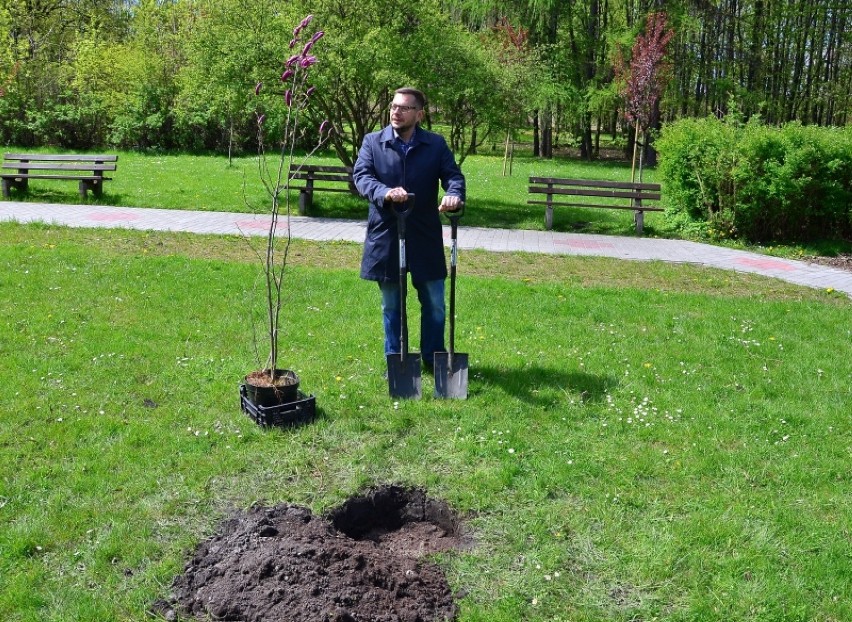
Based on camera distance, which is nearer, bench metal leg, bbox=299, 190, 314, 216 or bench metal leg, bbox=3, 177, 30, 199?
bench metal leg, bbox=299, 190, 314, 216

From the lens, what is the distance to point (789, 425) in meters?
5.04

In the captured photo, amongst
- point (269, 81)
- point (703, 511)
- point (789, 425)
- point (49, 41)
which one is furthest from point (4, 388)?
point (49, 41)

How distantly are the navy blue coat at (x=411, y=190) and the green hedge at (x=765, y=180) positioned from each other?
7974 millimetres

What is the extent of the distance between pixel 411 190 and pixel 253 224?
7890 mm

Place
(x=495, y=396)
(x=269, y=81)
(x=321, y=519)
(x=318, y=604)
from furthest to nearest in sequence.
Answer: (x=269, y=81), (x=495, y=396), (x=321, y=519), (x=318, y=604)

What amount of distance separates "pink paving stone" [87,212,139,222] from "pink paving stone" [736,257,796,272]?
940cm

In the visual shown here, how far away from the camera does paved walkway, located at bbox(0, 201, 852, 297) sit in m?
10.6

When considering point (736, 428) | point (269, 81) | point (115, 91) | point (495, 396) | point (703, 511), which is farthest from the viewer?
point (115, 91)

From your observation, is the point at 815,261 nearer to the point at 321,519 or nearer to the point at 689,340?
the point at 689,340

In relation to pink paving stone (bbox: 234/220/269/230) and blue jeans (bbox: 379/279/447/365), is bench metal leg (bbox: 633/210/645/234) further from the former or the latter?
blue jeans (bbox: 379/279/447/365)

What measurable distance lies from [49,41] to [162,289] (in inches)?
1082

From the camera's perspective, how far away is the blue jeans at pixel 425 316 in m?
5.51

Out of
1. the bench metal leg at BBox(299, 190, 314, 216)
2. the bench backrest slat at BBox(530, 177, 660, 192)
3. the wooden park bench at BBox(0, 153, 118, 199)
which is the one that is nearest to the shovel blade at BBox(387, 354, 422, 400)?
the bench backrest slat at BBox(530, 177, 660, 192)

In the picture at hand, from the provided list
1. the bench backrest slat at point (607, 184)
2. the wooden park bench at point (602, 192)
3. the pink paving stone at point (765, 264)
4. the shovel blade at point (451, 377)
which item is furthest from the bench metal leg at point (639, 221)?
the shovel blade at point (451, 377)
